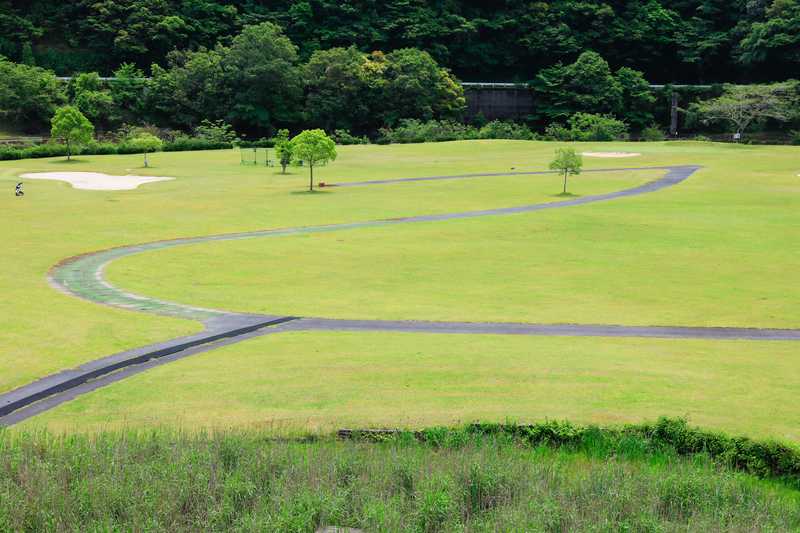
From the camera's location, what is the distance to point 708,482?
48.0 feet

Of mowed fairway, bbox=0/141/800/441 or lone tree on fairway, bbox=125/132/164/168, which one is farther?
lone tree on fairway, bbox=125/132/164/168

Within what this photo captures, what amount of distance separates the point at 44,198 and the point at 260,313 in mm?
39932

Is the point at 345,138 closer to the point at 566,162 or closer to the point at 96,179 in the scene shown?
the point at 96,179

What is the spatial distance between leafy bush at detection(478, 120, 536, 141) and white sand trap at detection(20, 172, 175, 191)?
55.5 metres

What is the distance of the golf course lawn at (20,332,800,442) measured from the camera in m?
18.4

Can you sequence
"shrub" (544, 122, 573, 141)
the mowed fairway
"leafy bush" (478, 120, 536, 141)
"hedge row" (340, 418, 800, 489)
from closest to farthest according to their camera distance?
1. "hedge row" (340, 418, 800, 489)
2. the mowed fairway
3. "leafy bush" (478, 120, 536, 141)
4. "shrub" (544, 122, 573, 141)

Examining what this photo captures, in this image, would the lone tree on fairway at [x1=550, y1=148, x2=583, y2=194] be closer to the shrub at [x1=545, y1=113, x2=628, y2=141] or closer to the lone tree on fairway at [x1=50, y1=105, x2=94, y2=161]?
the lone tree on fairway at [x1=50, y1=105, x2=94, y2=161]

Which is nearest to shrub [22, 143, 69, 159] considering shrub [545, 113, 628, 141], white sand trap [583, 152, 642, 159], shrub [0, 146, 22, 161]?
shrub [0, 146, 22, 161]

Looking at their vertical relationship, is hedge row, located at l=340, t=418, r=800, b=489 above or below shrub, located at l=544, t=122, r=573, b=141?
below

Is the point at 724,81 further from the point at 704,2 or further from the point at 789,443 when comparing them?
the point at 789,443

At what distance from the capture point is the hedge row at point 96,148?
292ft

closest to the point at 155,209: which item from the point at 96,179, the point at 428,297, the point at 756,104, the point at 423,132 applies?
the point at 96,179

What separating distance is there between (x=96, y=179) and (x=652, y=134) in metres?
78.9

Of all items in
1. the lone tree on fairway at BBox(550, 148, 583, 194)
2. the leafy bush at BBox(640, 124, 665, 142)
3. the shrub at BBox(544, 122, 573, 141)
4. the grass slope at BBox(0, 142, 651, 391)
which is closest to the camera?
the grass slope at BBox(0, 142, 651, 391)
